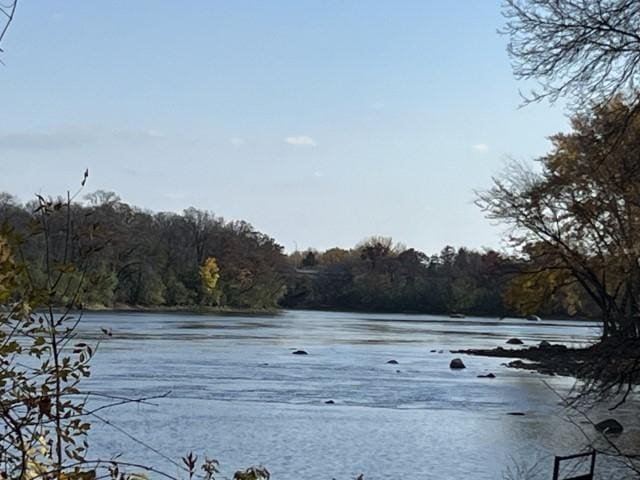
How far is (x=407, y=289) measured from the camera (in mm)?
120062

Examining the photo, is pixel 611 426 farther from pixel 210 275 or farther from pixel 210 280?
pixel 210 275

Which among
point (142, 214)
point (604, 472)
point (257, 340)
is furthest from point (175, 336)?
point (142, 214)

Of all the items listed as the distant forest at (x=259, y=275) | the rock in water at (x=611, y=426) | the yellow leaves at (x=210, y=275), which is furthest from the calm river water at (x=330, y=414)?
the yellow leaves at (x=210, y=275)

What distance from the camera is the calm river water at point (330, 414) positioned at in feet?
51.3

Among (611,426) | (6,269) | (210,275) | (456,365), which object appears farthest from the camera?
(210,275)

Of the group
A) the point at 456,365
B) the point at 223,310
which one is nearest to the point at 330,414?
the point at 456,365

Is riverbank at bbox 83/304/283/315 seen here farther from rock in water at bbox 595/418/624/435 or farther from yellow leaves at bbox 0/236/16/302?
yellow leaves at bbox 0/236/16/302

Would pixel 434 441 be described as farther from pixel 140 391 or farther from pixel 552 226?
pixel 552 226

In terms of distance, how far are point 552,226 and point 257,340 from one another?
18916mm

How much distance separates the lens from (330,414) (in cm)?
2145

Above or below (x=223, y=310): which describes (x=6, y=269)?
above

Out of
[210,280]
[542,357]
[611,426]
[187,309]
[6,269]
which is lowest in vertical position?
[611,426]

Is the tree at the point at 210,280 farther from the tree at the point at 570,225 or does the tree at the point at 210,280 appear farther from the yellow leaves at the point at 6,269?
the yellow leaves at the point at 6,269

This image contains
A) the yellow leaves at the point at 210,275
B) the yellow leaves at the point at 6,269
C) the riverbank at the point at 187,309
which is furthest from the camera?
the yellow leaves at the point at 210,275
